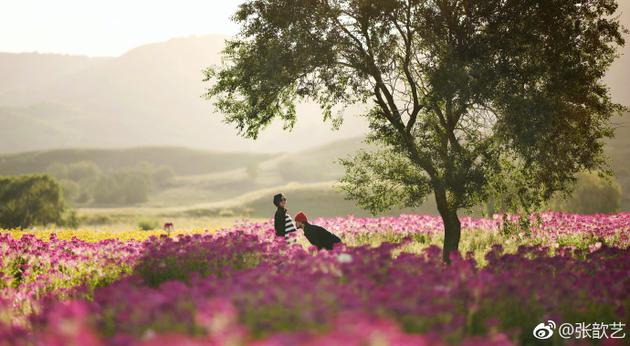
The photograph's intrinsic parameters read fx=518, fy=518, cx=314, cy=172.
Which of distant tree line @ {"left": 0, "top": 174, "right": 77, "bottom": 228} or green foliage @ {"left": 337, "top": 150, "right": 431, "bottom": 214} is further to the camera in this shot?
distant tree line @ {"left": 0, "top": 174, "right": 77, "bottom": 228}

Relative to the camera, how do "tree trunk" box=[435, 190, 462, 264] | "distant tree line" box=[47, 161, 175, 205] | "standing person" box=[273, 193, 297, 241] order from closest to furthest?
1. "standing person" box=[273, 193, 297, 241]
2. "tree trunk" box=[435, 190, 462, 264]
3. "distant tree line" box=[47, 161, 175, 205]

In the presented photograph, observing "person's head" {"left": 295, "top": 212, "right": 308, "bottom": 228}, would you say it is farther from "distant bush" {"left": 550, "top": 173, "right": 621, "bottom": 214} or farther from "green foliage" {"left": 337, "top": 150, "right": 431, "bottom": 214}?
"distant bush" {"left": 550, "top": 173, "right": 621, "bottom": 214}

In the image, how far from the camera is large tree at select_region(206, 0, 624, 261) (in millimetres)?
12289

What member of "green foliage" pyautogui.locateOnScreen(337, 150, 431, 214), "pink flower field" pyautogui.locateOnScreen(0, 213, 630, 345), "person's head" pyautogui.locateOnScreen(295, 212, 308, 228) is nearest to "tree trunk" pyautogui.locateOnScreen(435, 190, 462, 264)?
"green foliage" pyautogui.locateOnScreen(337, 150, 431, 214)

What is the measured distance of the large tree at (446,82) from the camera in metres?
12.3

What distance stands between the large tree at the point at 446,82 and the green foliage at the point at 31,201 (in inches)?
952

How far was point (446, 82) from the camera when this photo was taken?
12031 millimetres

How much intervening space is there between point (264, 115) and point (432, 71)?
473cm

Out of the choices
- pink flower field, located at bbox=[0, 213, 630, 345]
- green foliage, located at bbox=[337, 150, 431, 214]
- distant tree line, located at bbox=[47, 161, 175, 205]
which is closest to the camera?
pink flower field, located at bbox=[0, 213, 630, 345]

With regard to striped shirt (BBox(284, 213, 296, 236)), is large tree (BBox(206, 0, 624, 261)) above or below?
above

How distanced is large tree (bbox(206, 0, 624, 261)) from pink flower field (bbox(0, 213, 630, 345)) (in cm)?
480

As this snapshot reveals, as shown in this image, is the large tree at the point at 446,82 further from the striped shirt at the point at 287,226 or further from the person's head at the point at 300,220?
the person's head at the point at 300,220

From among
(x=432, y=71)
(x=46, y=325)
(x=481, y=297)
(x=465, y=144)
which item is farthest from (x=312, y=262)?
(x=465, y=144)

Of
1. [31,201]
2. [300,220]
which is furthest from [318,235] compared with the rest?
[31,201]
